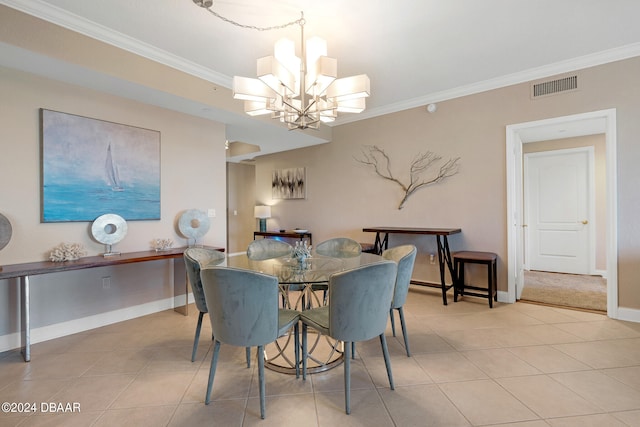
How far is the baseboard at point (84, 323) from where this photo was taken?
2600mm

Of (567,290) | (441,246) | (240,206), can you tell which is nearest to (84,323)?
(441,246)

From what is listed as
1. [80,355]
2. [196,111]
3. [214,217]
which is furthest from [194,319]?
[196,111]

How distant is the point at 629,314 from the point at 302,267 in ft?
11.3

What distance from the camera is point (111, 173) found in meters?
3.16

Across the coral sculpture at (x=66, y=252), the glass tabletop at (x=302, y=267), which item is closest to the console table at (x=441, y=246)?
the glass tabletop at (x=302, y=267)

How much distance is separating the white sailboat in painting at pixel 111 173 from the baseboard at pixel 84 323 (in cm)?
132

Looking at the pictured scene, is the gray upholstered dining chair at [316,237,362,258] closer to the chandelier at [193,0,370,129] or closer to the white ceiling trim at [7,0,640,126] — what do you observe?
the chandelier at [193,0,370,129]

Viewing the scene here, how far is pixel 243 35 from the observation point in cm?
268

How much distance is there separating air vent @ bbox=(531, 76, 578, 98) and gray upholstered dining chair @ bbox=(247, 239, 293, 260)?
3.35 meters

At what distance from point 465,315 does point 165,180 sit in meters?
3.78

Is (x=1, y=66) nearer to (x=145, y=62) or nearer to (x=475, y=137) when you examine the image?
(x=145, y=62)

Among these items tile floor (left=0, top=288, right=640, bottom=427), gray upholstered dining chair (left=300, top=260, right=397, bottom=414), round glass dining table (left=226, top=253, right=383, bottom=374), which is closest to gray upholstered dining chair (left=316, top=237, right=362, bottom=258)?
round glass dining table (left=226, top=253, right=383, bottom=374)

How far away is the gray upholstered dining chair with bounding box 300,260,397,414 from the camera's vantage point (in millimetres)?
1764

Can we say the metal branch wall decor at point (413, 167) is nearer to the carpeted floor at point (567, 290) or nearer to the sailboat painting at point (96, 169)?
the carpeted floor at point (567, 290)
